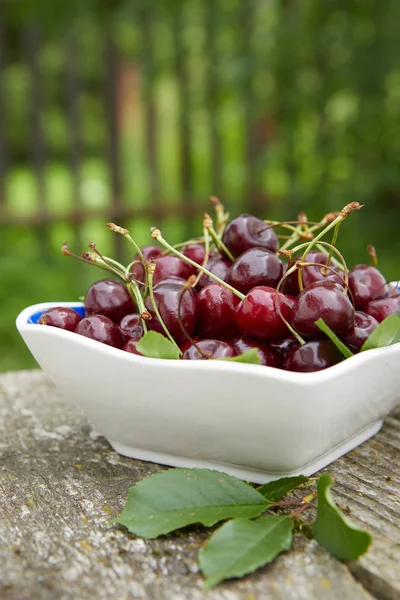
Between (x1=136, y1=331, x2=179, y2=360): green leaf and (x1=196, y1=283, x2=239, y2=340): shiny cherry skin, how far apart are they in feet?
0.29

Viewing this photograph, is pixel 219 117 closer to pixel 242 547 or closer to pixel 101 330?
pixel 101 330

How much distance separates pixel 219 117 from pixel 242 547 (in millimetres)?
2960

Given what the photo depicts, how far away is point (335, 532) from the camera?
23.0 inches

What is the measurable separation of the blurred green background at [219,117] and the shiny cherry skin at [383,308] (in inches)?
71.9

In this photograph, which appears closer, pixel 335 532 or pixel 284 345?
pixel 335 532

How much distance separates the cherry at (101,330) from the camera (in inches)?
29.5

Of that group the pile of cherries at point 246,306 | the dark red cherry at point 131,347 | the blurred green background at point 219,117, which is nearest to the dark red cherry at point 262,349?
the pile of cherries at point 246,306

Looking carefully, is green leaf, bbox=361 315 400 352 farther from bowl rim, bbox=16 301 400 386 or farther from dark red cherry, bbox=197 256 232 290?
dark red cherry, bbox=197 256 232 290

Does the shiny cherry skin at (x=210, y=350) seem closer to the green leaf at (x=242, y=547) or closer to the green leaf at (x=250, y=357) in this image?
the green leaf at (x=250, y=357)

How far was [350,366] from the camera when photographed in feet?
2.19

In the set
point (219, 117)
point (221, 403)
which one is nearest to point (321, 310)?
point (221, 403)

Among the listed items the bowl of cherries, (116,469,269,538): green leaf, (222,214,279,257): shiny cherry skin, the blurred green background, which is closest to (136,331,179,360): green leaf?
the bowl of cherries

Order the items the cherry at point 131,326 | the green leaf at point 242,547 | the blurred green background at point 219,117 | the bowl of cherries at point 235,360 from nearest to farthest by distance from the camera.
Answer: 1. the green leaf at point 242,547
2. the bowl of cherries at point 235,360
3. the cherry at point 131,326
4. the blurred green background at point 219,117

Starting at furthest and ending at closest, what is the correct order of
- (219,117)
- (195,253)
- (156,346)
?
(219,117) → (195,253) → (156,346)
